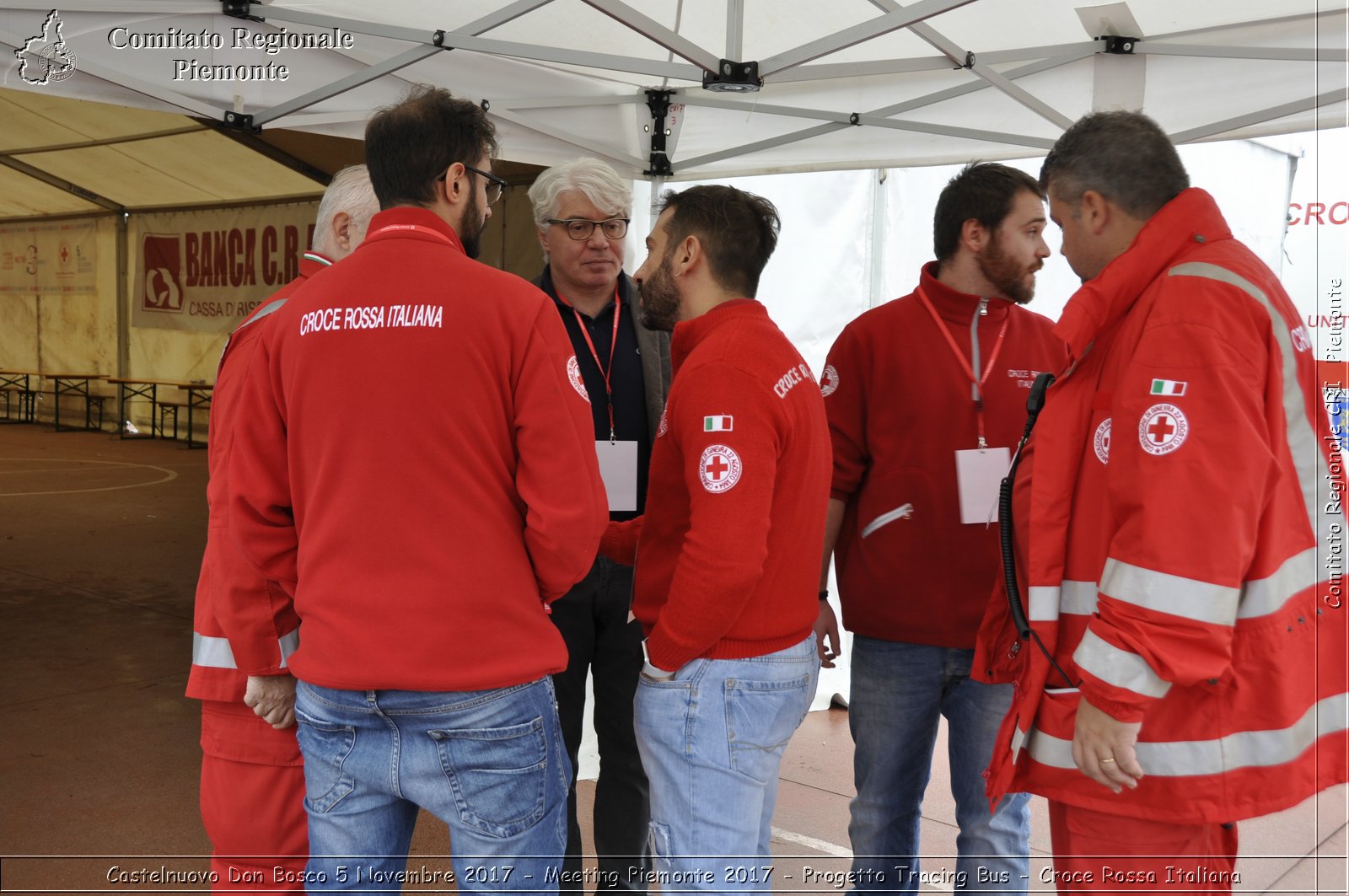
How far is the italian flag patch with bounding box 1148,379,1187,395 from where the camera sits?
1.39 meters

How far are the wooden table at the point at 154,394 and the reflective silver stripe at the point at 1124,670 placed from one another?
42.1 feet

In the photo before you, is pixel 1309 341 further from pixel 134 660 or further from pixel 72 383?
pixel 72 383

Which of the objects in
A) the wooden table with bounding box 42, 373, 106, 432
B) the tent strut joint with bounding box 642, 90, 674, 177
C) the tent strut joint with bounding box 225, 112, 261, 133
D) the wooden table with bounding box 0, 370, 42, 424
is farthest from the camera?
the wooden table with bounding box 0, 370, 42, 424

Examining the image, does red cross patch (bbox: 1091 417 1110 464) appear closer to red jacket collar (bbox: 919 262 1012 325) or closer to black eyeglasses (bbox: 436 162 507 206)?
red jacket collar (bbox: 919 262 1012 325)

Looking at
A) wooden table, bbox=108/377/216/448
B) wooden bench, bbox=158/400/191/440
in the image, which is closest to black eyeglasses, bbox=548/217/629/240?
wooden table, bbox=108/377/216/448

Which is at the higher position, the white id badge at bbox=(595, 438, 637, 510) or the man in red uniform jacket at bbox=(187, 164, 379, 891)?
the white id badge at bbox=(595, 438, 637, 510)

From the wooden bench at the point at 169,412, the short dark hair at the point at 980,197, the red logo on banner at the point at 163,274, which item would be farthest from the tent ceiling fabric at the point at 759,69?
the wooden bench at the point at 169,412

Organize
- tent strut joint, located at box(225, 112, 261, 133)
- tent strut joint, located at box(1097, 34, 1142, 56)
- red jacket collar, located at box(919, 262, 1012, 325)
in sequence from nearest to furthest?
red jacket collar, located at box(919, 262, 1012, 325) → tent strut joint, located at box(1097, 34, 1142, 56) → tent strut joint, located at box(225, 112, 261, 133)

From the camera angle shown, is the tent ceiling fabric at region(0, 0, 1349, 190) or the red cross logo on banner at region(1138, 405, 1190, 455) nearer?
the red cross logo on banner at region(1138, 405, 1190, 455)

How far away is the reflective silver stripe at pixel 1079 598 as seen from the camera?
1.52 metres

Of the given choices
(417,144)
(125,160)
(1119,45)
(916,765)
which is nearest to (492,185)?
(417,144)

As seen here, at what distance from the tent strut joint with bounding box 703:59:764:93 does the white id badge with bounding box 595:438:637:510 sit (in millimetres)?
1523

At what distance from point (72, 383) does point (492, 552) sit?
15.9m

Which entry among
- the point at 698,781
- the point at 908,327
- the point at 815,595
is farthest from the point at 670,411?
the point at 908,327
